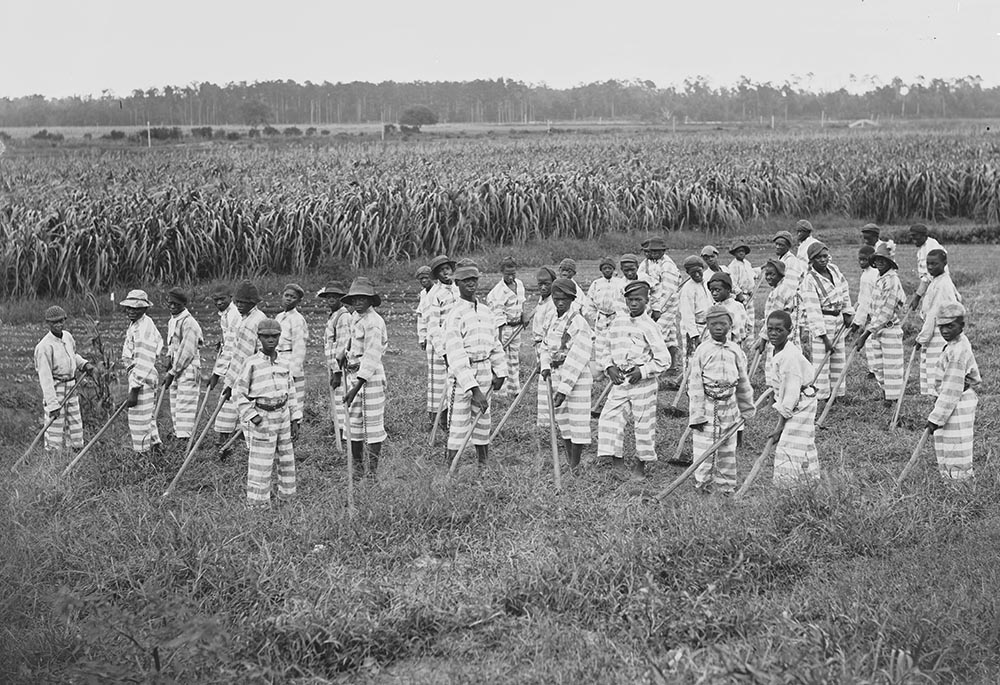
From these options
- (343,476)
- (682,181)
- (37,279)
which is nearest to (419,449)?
(343,476)

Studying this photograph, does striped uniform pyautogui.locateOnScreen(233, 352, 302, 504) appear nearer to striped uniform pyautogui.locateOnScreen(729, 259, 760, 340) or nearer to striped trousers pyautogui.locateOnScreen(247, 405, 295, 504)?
striped trousers pyautogui.locateOnScreen(247, 405, 295, 504)

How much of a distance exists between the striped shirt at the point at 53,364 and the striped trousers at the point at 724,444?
5.79 meters

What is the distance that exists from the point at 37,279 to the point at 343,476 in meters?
10.3

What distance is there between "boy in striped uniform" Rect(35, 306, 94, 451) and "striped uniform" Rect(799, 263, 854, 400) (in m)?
7.24

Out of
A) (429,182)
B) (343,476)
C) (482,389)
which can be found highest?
(429,182)

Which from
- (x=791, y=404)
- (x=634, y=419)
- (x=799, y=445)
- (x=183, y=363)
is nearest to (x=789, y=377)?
(x=791, y=404)

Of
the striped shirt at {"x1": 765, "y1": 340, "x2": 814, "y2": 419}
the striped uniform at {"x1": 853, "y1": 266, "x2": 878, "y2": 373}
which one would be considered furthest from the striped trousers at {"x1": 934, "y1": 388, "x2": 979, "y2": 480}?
the striped uniform at {"x1": 853, "y1": 266, "x2": 878, "y2": 373}

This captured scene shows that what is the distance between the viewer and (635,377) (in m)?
8.88

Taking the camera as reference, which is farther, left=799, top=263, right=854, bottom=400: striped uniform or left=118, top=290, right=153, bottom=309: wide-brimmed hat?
left=799, top=263, right=854, bottom=400: striped uniform

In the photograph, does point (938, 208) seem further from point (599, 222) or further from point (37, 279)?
point (37, 279)

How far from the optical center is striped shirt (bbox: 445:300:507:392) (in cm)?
915

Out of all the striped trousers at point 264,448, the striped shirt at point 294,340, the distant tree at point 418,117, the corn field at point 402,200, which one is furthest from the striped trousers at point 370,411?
the distant tree at point 418,117

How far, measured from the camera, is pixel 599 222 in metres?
24.3

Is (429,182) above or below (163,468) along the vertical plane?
above
